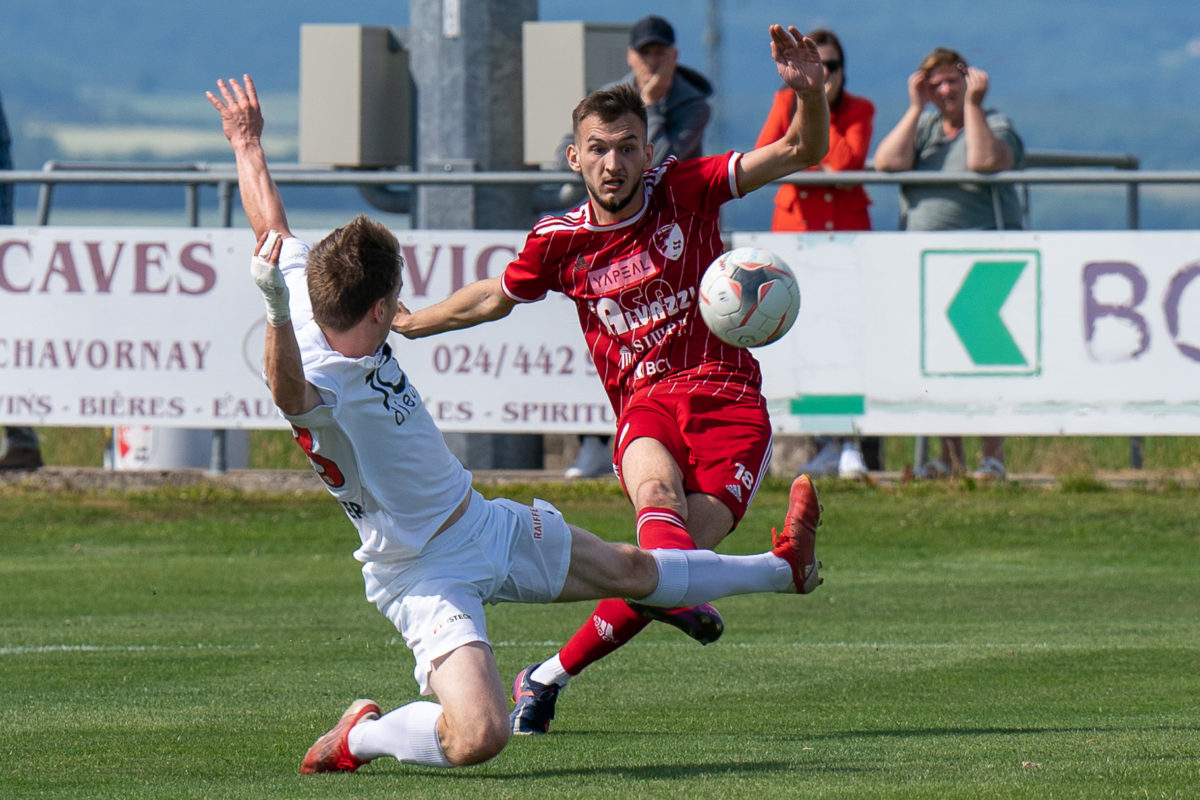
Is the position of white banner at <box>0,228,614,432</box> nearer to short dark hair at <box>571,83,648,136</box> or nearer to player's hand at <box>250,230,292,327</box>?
short dark hair at <box>571,83,648,136</box>

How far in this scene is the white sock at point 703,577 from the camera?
6.06 meters

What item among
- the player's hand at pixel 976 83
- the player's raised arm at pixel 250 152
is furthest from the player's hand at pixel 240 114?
the player's hand at pixel 976 83

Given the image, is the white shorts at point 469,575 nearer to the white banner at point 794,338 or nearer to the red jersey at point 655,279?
the red jersey at point 655,279

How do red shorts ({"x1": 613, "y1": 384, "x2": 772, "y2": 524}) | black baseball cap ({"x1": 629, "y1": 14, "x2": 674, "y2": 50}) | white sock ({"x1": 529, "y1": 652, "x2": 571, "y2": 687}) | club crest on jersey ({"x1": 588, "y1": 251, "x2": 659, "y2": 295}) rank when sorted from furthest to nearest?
black baseball cap ({"x1": 629, "y1": 14, "x2": 674, "y2": 50}) < club crest on jersey ({"x1": 588, "y1": 251, "x2": 659, "y2": 295}) < red shorts ({"x1": 613, "y1": 384, "x2": 772, "y2": 524}) < white sock ({"x1": 529, "y1": 652, "x2": 571, "y2": 687})

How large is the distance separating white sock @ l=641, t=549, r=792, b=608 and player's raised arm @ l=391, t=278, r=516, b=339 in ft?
5.48

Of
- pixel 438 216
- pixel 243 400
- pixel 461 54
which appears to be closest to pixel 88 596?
pixel 243 400

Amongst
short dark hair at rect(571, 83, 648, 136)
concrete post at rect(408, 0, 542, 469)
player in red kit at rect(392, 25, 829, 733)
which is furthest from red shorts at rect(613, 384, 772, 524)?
concrete post at rect(408, 0, 542, 469)

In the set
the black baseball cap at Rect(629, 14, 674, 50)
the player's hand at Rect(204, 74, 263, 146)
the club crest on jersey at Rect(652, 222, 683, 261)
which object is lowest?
the club crest on jersey at Rect(652, 222, 683, 261)

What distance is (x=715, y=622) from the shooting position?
617 cm

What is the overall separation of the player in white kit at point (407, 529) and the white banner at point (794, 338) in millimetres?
7337

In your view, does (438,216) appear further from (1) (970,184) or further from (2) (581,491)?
(1) (970,184)

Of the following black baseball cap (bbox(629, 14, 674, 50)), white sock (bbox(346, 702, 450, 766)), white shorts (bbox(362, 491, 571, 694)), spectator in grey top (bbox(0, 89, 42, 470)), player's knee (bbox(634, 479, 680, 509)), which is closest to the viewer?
white sock (bbox(346, 702, 450, 766))

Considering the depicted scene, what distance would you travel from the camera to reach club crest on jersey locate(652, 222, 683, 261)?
7160mm

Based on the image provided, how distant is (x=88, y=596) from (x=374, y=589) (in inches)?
214
